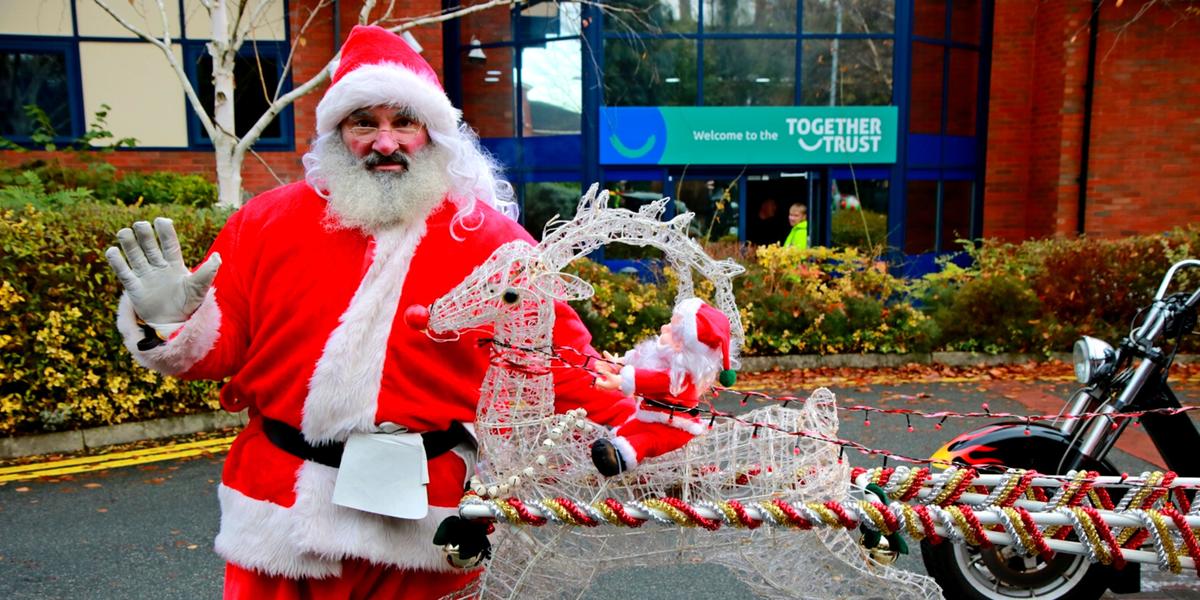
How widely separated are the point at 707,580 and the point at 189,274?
2.82 m

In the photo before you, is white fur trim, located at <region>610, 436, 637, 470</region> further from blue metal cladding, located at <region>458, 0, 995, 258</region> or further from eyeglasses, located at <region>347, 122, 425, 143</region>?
blue metal cladding, located at <region>458, 0, 995, 258</region>

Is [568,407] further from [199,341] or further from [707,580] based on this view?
[707,580]

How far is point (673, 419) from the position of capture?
2371mm

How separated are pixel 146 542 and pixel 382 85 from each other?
335 centimetres

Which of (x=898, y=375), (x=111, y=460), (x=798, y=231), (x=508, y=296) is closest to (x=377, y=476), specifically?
(x=508, y=296)

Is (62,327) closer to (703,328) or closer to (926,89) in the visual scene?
(703,328)

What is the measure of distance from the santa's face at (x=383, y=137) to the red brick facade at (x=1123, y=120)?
13754 millimetres

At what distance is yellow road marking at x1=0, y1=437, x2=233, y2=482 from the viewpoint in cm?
550

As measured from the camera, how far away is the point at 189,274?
2088 millimetres

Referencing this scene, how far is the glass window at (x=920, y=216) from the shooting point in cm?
1525

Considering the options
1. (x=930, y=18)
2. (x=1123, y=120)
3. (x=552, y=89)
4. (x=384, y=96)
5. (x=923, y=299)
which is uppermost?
(x=930, y=18)

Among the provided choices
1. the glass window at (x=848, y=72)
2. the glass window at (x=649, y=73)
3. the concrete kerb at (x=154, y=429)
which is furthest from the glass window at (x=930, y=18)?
the concrete kerb at (x=154, y=429)

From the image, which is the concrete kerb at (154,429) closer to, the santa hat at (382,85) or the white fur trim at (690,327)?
the santa hat at (382,85)

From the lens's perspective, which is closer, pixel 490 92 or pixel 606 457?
pixel 606 457
